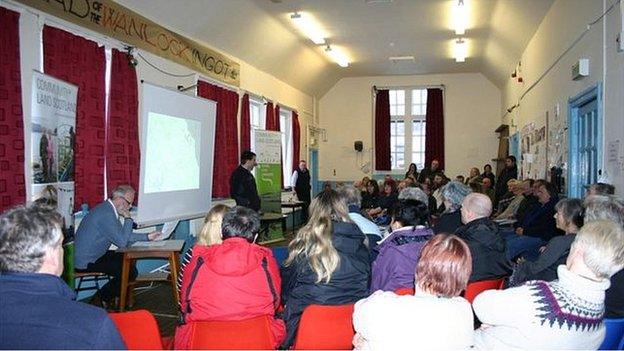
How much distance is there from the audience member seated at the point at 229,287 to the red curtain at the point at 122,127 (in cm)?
367

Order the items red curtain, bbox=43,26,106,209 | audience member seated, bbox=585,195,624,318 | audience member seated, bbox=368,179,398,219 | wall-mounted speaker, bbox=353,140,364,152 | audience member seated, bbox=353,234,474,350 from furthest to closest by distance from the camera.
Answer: wall-mounted speaker, bbox=353,140,364,152, audience member seated, bbox=368,179,398,219, red curtain, bbox=43,26,106,209, audience member seated, bbox=585,195,624,318, audience member seated, bbox=353,234,474,350

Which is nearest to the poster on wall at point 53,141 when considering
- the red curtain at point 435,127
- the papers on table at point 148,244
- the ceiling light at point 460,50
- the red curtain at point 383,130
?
the papers on table at point 148,244

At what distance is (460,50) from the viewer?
11617 millimetres

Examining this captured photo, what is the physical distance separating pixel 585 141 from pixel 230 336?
191 inches

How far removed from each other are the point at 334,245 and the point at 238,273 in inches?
22.2

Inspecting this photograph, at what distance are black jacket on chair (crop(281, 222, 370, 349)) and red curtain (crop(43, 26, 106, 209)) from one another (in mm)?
3427

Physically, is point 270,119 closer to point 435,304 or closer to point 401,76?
point 401,76


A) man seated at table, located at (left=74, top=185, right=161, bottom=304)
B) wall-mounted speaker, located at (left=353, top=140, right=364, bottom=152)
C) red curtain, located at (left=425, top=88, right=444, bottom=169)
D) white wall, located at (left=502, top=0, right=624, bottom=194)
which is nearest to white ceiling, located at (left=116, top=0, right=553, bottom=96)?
white wall, located at (left=502, top=0, right=624, bottom=194)

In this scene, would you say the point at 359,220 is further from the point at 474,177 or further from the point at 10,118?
the point at 474,177

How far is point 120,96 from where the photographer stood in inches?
235

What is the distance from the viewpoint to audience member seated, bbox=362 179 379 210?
8.25 meters

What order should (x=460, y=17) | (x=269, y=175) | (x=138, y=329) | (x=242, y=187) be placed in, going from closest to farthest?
1. (x=138, y=329)
2. (x=242, y=187)
3. (x=460, y=17)
4. (x=269, y=175)

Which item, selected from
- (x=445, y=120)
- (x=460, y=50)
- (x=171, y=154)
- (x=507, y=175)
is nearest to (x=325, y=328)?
(x=171, y=154)

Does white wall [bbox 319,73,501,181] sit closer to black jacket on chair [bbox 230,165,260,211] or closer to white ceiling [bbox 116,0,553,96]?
white ceiling [bbox 116,0,553,96]
